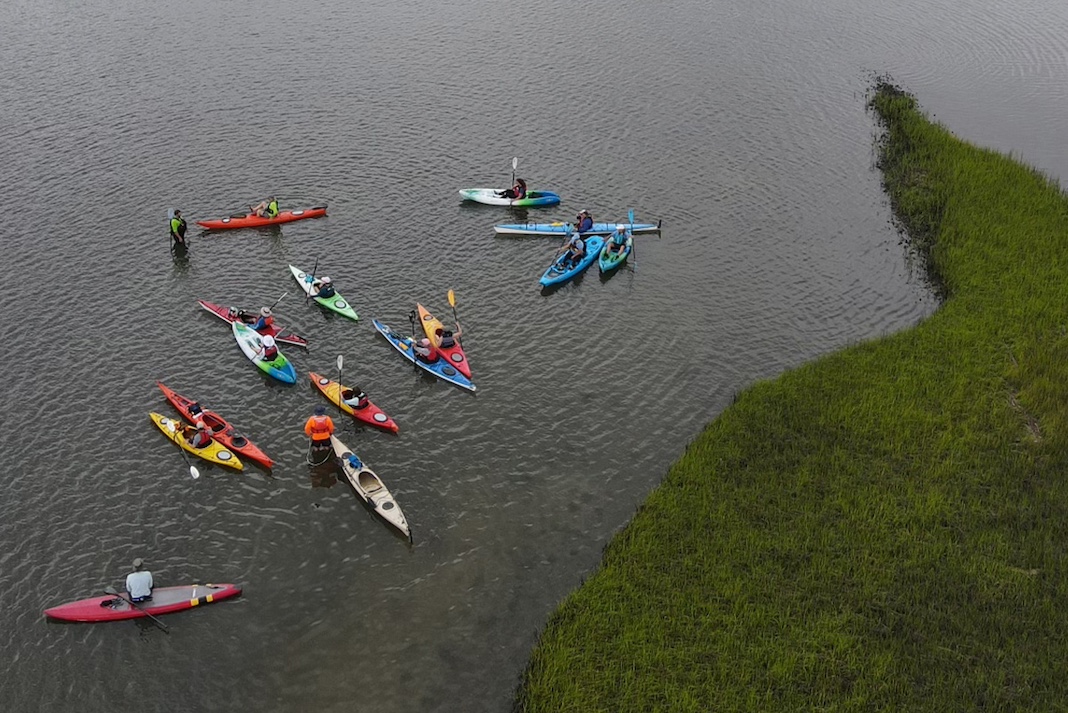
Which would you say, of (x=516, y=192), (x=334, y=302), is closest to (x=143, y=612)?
(x=334, y=302)

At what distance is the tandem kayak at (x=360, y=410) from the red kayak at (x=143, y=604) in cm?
857

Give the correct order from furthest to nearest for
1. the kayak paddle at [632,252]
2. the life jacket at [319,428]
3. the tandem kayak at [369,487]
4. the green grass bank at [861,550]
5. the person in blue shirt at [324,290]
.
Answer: the kayak paddle at [632,252], the person in blue shirt at [324,290], the life jacket at [319,428], the tandem kayak at [369,487], the green grass bank at [861,550]

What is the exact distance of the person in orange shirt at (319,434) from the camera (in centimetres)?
3147

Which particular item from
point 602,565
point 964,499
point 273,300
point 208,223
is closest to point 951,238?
point 964,499

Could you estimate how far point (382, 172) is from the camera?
5266cm

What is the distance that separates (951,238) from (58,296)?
138ft

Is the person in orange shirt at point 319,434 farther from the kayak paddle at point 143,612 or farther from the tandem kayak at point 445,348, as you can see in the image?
the kayak paddle at point 143,612

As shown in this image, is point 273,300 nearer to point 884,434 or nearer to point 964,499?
point 884,434

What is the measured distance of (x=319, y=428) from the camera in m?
31.5

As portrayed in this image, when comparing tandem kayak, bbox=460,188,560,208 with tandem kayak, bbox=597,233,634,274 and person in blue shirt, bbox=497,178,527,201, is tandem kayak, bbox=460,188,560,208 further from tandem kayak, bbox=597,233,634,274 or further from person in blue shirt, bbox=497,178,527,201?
tandem kayak, bbox=597,233,634,274

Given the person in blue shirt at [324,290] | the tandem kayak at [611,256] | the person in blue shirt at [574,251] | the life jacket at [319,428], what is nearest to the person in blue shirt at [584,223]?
the person in blue shirt at [574,251]

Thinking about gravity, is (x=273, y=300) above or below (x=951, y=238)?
below

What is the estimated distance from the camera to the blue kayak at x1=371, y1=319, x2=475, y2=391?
36.1m

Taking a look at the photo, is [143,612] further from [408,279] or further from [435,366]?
[408,279]
